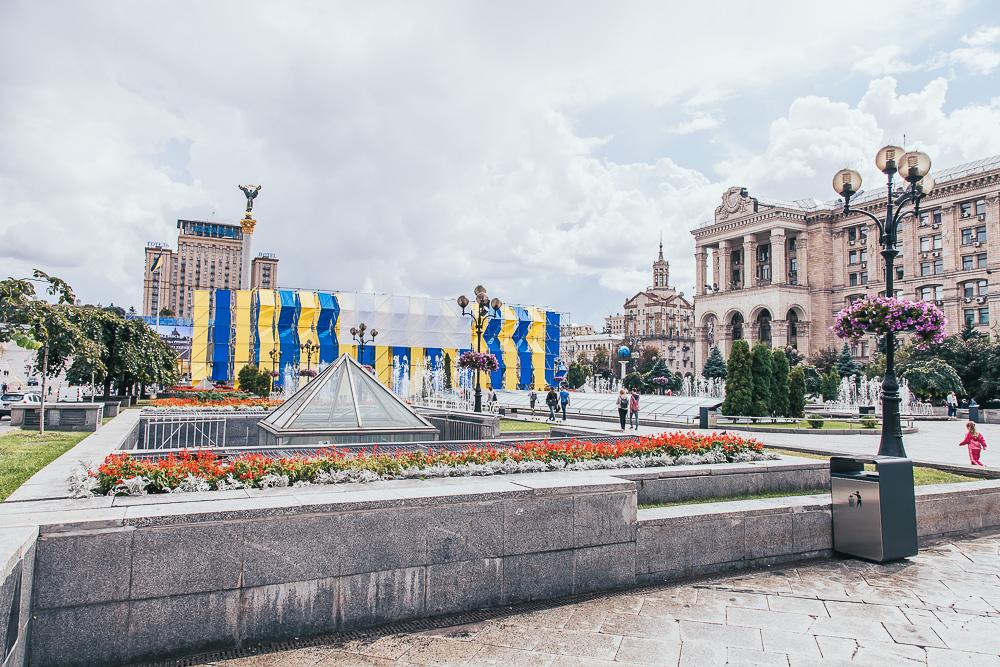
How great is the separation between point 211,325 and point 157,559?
52.0 meters

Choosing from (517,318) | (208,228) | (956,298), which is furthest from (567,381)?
(208,228)

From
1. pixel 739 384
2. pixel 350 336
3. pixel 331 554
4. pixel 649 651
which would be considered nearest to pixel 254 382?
pixel 350 336

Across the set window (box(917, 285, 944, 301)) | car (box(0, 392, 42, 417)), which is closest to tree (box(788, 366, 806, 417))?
car (box(0, 392, 42, 417))

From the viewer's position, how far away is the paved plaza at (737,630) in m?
3.78

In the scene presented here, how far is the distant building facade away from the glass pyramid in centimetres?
9662

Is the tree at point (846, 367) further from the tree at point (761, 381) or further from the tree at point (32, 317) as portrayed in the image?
the tree at point (32, 317)

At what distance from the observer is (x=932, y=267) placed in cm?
5525

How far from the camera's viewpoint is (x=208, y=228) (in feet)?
468

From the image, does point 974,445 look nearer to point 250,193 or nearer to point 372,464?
point 372,464

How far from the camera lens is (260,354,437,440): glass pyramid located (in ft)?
32.5

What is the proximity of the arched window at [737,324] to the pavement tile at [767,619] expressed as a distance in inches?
2675

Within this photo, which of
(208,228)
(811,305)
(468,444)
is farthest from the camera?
(208,228)

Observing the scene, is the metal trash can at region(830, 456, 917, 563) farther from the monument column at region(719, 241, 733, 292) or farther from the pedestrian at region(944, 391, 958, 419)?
the monument column at region(719, 241, 733, 292)

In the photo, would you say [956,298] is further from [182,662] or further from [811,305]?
[182,662]
